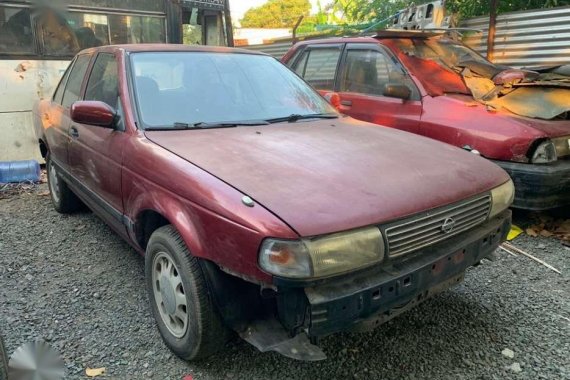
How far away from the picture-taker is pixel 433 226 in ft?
7.03

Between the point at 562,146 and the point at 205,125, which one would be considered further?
the point at 562,146

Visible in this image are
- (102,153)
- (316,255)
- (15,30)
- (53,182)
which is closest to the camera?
(316,255)

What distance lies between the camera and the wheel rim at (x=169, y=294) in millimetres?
2357

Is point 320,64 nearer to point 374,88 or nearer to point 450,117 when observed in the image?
point 374,88

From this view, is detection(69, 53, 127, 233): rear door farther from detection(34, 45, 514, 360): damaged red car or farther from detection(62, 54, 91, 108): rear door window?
detection(62, 54, 91, 108): rear door window

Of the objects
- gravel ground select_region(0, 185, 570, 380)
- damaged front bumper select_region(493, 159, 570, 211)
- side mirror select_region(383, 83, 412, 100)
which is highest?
side mirror select_region(383, 83, 412, 100)

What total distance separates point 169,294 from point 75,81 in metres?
2.58

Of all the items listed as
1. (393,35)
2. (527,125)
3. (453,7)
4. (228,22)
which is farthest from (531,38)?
(228,22)

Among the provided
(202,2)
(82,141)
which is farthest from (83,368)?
(202,2)

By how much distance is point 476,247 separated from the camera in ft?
7.77

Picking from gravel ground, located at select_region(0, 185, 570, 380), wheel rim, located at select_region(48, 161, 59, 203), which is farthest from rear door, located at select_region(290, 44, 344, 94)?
wheel rim, located at select_region(48, 161, 59, 203)

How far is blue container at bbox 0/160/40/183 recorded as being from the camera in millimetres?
5924

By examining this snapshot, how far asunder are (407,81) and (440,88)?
33cm

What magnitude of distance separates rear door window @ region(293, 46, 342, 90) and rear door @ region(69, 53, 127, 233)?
2617 mm
